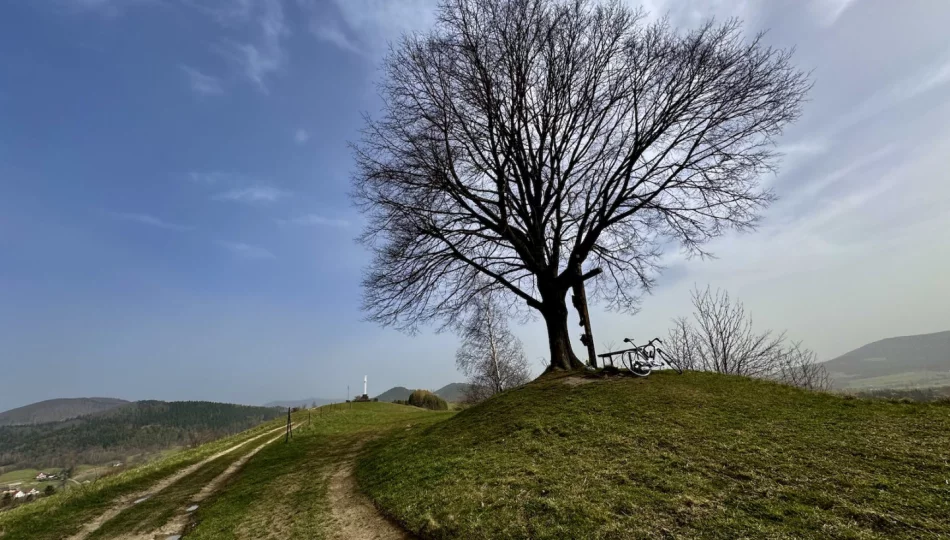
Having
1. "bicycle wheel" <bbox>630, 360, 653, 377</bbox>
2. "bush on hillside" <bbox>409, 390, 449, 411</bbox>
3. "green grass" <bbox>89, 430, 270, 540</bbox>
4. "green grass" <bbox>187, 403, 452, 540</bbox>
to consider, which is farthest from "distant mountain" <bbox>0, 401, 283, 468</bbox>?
"bicycle wheel" <bbox>630, 360, 653, 377</bbox>

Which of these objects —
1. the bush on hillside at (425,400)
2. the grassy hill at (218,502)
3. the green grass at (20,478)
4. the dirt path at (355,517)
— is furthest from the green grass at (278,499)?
the green grass at (20,478)

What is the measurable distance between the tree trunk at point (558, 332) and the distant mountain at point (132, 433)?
131 metres

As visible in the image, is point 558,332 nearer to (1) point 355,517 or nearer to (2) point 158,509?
(1) point 355,517

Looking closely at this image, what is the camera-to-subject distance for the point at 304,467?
13359mm

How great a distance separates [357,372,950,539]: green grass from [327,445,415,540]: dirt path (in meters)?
0.24

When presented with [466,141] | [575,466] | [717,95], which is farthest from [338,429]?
[717,95]

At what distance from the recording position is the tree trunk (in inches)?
601

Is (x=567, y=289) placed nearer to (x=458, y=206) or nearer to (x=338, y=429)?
(x=458, y=206)

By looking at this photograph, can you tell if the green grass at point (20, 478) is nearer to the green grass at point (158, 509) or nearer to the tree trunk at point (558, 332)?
the green grass at point (158, 509)

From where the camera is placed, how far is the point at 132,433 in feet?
498

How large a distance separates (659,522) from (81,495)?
17612 mm

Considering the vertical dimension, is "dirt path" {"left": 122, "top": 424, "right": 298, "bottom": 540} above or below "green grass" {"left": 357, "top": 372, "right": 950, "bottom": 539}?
below

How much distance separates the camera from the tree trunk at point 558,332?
50.1 feet

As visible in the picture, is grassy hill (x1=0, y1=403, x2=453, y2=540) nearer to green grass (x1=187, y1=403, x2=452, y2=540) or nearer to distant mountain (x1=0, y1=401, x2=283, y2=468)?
green grass (x1=187, y1=403, x2=452, y2=540)
